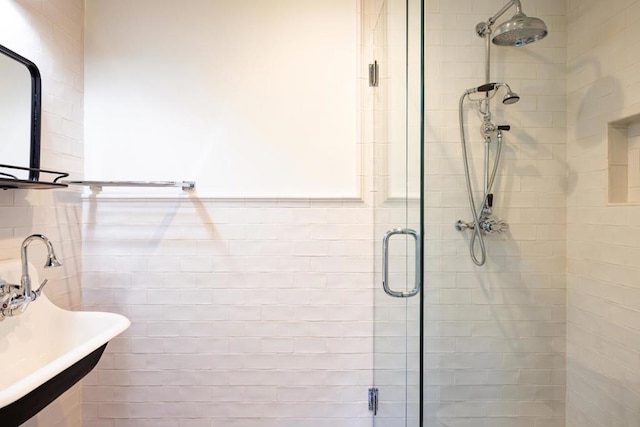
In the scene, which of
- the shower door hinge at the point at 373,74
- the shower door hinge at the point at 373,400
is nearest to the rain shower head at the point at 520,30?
the shower door hinge at the point at 373,74

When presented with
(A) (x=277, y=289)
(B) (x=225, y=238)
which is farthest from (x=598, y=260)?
(B) (x=225, y=238)

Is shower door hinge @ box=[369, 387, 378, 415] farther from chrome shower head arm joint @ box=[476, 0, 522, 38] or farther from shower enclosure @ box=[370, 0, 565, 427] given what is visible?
chrome shower head arm joint @ box=[476, 0, 522, 38]

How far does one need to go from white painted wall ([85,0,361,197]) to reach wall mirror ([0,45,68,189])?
0.31 m

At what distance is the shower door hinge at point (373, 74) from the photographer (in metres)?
1.64

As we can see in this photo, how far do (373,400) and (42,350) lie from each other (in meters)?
1.52

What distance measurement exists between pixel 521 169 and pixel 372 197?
0.68 metres

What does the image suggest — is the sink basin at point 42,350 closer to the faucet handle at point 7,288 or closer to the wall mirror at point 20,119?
the faucet handle at point 7,288

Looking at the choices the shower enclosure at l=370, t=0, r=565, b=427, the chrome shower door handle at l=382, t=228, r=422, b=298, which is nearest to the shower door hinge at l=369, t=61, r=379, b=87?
the shower enclosure at l=370, t=0, r=565, b=427

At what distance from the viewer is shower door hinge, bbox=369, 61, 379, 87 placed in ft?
5.38

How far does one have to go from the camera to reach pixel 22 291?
4.03ft

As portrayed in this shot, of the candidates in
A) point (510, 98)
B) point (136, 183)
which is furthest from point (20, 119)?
point (510, 98)

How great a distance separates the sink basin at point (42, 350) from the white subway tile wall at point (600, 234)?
1889 mm

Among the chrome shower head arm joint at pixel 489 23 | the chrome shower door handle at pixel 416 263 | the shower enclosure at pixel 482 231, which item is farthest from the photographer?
the chrome shower head arm joint at pixel 489 23

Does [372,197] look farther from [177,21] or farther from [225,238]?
[177,21]
